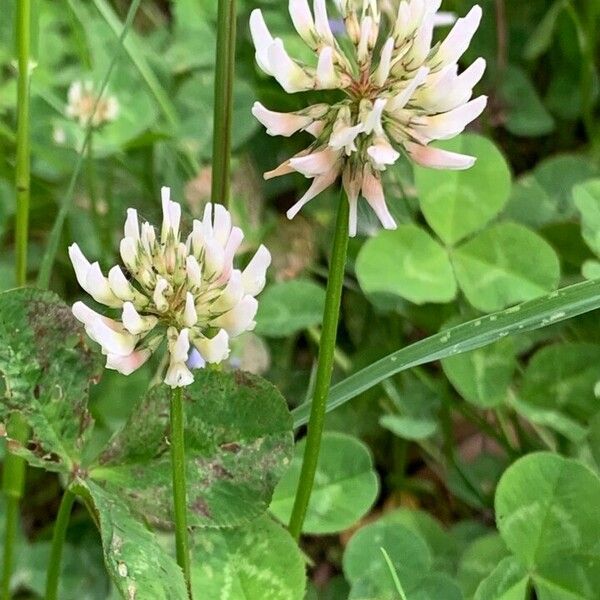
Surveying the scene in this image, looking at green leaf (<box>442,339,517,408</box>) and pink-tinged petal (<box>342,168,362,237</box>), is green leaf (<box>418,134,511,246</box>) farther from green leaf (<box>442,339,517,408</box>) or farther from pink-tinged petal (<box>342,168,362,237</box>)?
pink-tinged petal (<box>342,168,362,237</box>)

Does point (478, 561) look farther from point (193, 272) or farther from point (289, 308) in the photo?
point (193, 272)

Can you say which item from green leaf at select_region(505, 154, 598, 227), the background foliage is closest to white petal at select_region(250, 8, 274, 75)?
the background foliage

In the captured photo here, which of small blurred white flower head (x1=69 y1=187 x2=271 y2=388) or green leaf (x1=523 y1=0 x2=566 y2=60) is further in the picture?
green leaf (x1=523 y1=0 x2=566 y2=60)

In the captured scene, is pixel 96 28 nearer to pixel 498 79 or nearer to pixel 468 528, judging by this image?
pixel 498 79

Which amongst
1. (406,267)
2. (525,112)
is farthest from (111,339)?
(525,112)

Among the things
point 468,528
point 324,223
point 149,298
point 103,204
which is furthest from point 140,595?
point 103,204
